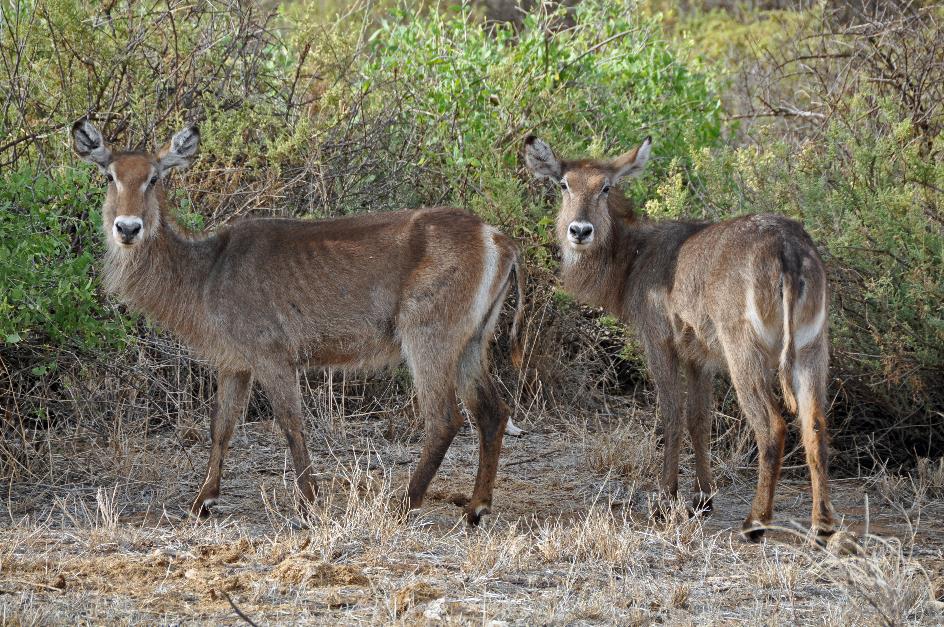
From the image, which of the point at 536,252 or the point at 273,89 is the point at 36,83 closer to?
the point at 273,89

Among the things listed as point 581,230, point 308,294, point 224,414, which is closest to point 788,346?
point 581,230

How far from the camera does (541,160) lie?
6.54 m

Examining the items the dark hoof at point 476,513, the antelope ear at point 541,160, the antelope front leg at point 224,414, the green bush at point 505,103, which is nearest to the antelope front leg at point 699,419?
the dark hoof at point 476,513

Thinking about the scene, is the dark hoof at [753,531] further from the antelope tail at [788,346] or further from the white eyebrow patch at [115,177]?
the white eyebrow patch at [115,177]

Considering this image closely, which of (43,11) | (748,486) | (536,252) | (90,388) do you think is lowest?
(748,486)

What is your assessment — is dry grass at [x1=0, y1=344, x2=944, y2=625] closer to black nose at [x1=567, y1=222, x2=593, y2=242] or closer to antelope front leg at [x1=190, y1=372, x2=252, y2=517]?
antelope front leg at [x1=190, y1=372, x2=252, y2=517]

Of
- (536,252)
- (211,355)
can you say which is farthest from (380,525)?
(536,252)

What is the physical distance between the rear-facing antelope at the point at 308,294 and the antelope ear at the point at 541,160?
0.83 metres

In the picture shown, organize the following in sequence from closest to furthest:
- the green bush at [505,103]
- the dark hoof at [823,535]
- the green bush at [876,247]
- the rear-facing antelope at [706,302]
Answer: the dark hoof at [823,535] < the rear-facing antelope at [706,302] < the green bush at [876,247] < the green bush at [505,103]

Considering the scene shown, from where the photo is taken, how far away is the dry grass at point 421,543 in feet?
13.5

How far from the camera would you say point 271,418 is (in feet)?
24.3

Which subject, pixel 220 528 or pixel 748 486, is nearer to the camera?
pixel 220 528

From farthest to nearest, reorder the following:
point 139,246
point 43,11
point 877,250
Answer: point 43,11 < point 877,250 < point 139,246

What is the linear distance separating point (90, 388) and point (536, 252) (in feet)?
9.20
